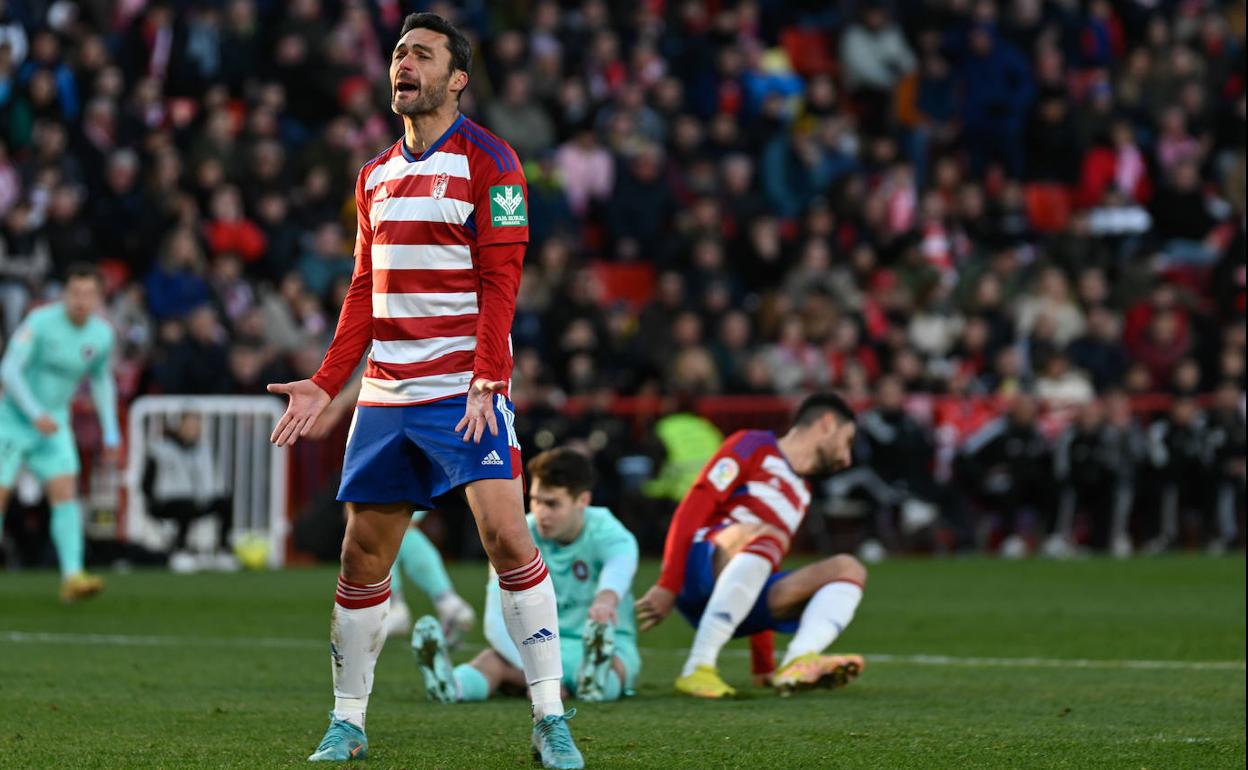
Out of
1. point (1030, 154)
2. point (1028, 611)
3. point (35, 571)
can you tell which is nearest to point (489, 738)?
point (1028, 611)

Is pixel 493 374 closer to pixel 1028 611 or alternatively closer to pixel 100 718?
pixel 100 718

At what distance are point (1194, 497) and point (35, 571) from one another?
35.4ft

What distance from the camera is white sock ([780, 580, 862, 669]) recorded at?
8672 mm

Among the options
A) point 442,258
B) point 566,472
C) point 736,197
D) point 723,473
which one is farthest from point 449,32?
point 736,197

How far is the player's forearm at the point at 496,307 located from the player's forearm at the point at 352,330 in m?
0.42

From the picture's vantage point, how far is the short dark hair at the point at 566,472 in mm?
8297

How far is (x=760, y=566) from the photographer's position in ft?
28.7

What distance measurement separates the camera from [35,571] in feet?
54.2

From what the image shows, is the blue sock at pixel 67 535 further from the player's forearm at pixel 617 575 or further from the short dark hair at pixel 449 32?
the short dark hair at pixel 449 32

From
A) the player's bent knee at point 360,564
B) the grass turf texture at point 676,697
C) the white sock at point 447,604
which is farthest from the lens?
the white sock at point 447,604

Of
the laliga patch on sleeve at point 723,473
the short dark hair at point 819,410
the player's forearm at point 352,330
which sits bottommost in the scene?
the laliga patch on sleeve at point 723,473

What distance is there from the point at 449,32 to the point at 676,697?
342 cm

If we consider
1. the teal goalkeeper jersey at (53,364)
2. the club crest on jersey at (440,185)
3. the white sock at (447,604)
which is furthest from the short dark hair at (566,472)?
the teal goalkeeper jersey at (53,364)

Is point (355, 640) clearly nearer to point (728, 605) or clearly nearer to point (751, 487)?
point (728, 605)
